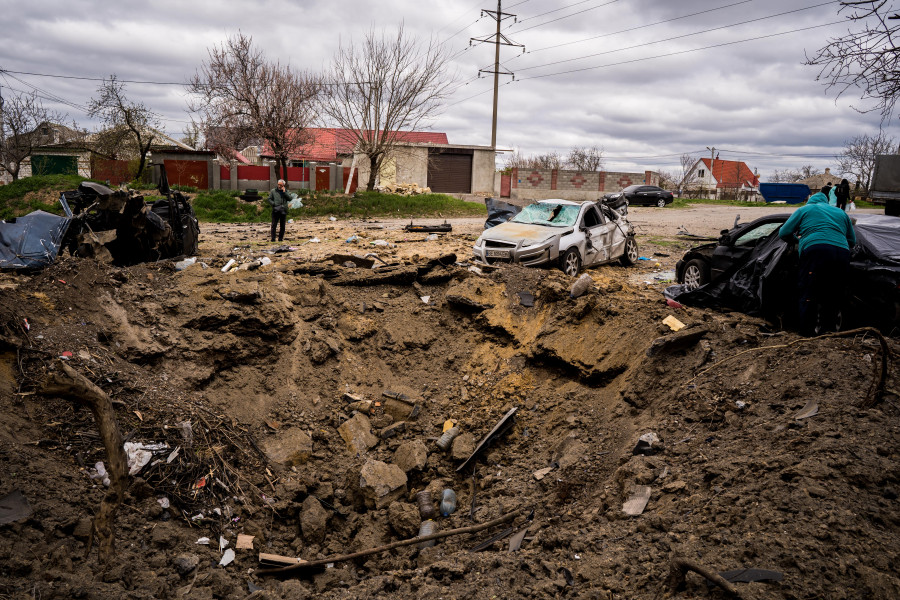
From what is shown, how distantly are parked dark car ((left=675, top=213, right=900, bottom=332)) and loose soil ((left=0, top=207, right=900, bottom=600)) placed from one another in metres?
0.52

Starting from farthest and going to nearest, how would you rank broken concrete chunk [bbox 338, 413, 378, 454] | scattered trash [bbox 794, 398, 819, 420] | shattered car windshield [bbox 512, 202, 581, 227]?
shattered car windshield [bbox 512, 202, 581, 227] < broken concrete chunk [bbox 338, 413, 378, 454] < scattered trash [bbox 794, 398, 819, 420]

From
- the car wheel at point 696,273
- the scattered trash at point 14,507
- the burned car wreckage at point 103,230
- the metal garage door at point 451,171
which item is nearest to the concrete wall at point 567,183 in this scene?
the metal garage door at point 451,171

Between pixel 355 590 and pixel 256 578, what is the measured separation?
3.40ft

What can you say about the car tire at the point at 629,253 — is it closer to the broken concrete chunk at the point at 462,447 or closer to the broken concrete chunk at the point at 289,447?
the broken concrete chunk at the point at 462,447

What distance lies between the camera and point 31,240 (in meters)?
7.25

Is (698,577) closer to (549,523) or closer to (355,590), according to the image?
(549,523)

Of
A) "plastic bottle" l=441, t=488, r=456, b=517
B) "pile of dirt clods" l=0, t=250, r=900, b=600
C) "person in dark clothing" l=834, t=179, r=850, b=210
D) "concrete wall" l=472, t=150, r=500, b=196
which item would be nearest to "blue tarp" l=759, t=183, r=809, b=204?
"concrete wall" l=472, t=150, r=500, b=196

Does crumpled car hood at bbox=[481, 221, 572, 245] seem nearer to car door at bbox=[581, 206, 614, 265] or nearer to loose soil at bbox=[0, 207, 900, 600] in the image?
car door at bbox=[581, 206, 614, 265]

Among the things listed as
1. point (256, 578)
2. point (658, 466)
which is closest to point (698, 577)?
point (658, 466)

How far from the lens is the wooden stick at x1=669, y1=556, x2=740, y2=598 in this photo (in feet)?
8.77

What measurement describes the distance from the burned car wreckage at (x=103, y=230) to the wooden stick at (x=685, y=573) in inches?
303

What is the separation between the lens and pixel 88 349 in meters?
5.59

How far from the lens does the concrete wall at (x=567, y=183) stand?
32750 millimetres

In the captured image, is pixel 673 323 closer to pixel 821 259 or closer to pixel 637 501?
pixel 821 259
